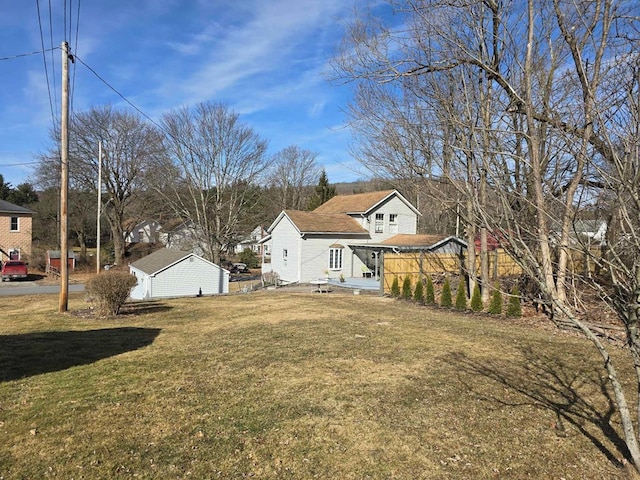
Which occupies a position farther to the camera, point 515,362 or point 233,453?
point 515,362

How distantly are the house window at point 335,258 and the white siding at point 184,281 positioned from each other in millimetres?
6517

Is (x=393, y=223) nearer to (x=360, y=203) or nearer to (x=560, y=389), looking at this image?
(x=360, y=203)

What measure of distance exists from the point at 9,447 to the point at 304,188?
5190cm

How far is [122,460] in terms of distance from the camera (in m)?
3.71

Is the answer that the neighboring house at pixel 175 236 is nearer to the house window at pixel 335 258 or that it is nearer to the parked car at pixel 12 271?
the parked car at pixel 12 271

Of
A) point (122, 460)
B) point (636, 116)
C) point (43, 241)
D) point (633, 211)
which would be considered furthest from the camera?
point (43, 241)

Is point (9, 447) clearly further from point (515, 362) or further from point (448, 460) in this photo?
point (515, 362)

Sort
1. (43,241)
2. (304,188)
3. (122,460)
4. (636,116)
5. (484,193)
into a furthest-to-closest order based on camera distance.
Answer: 1. (304,188)
2. (43,241)
3. (122,460)
4. (484,193)
5. (636,116)

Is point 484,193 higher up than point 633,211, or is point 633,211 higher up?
point 484,193

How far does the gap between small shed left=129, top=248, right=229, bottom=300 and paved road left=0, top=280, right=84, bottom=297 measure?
5.56 metres

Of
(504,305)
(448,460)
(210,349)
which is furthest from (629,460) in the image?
(504,305)

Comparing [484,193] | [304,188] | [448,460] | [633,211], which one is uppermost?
[304,188]

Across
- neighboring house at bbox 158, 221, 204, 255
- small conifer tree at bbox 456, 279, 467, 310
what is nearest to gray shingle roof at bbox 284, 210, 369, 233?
small conifer tree at bbox 456, 279, 467, 310

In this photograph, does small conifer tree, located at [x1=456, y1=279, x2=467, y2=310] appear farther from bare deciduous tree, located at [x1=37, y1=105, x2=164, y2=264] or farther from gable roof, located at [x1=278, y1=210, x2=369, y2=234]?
bare deciduous tree, located at [x1=37, y1=105, x2=164, y2=264]
